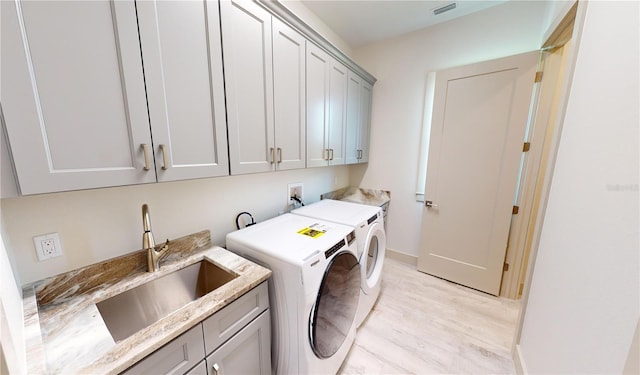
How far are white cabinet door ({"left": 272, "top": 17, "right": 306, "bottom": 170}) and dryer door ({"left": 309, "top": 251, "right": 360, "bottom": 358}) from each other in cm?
78

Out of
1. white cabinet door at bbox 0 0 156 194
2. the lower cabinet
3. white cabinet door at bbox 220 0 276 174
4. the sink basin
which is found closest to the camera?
white cabinet door at bbox 0 0 156 194

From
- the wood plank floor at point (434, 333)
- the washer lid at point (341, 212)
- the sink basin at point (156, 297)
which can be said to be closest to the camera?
the sink basin at point (156, 297)

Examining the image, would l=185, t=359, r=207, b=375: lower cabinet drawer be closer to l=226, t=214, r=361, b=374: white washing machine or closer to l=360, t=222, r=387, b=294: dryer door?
l=226, t=214, r=361, b=374: white washing machine

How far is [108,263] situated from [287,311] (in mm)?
896

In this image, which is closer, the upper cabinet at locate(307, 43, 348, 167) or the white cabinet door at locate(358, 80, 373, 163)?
the upper cabinet at locate(307, 43, 348, 167)

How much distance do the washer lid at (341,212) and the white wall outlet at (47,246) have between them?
50.6 inches

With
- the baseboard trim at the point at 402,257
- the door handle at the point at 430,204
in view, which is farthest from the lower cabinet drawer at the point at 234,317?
the baseboard trim at the point at 402,257

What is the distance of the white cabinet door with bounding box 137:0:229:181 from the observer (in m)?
0.84

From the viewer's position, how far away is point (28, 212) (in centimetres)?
83

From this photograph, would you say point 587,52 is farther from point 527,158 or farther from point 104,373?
point 104,373

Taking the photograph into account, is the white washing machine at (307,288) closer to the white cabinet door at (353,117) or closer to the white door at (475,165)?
the white cabinet door at (353,117)

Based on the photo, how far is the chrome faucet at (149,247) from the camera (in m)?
1.04

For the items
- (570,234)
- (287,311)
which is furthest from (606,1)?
(287,311)

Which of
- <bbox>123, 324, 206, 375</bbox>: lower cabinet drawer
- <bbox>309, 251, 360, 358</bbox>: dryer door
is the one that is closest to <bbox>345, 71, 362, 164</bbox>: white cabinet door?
<bbox>309, 251, 360, 358</bbox>: dryer door
